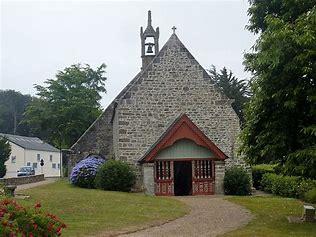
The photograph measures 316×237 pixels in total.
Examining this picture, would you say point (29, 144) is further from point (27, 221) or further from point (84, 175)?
point (27, 221)

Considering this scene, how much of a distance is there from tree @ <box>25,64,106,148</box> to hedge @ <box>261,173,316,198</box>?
21231 millimetres

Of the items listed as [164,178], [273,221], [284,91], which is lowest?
[273,221]

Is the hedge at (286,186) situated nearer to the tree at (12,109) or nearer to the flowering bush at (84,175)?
the flowering bush at (84,175)

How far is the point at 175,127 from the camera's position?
26.9m

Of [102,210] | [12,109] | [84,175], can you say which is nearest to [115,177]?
[84,175]

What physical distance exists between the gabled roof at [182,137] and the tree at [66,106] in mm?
18947

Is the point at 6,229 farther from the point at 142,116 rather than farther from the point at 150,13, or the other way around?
the point at 150,13

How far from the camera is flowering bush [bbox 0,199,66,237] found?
346 inches

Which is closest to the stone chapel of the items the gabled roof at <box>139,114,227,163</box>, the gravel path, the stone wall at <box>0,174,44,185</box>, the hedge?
the gabled roof at <box>139,114,227,163</box>

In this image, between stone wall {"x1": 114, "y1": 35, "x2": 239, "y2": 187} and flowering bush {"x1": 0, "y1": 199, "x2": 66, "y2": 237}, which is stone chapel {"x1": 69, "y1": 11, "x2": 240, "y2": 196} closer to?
stone wall {"x1": 114, "y1": 35, "x2": 239, "y2": 187}

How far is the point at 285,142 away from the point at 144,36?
22.1m

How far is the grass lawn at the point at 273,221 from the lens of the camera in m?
13.3

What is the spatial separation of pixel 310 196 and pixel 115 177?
415 inches

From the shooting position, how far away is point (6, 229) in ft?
27.4
